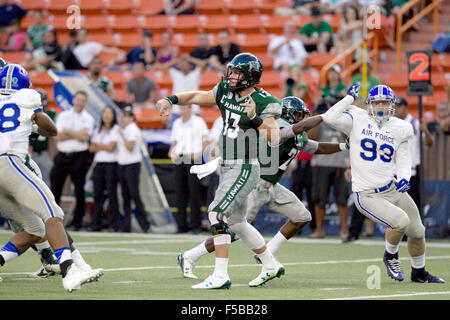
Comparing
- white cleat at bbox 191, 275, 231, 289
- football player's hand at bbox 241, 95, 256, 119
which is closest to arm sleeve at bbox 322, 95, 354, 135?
football player's hand at bbox 241, 95, 256, 119

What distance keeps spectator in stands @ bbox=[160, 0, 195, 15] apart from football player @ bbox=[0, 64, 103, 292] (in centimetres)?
1265

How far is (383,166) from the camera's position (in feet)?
29.5

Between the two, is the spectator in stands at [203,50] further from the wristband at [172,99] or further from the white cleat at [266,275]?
the white cleat at [266,275]

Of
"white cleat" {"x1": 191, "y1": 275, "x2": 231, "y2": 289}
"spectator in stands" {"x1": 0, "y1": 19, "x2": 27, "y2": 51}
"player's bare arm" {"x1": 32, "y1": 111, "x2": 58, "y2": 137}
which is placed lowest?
"white cleat" {"x1": 191, "y1": 275, "x2": 231, "y2": 289}

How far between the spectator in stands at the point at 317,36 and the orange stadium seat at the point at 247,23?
193cm

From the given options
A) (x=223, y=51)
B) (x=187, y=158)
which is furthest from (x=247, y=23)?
(x=187, y=158)

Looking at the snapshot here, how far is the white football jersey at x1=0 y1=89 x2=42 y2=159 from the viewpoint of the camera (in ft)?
25.8

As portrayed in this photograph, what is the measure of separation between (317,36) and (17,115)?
10592mm

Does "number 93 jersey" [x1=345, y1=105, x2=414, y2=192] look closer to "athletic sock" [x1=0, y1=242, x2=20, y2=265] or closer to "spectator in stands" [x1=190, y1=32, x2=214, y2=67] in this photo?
"athletic sock" [x1=0, y1=242, x2=20, y2=265]

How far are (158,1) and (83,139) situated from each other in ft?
23.8

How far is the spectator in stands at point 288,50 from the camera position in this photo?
57.0 ft

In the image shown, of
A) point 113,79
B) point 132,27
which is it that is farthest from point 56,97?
point 132,27

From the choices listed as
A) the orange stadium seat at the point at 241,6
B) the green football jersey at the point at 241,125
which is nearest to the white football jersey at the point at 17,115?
the green football jersey at the point at 241,125
